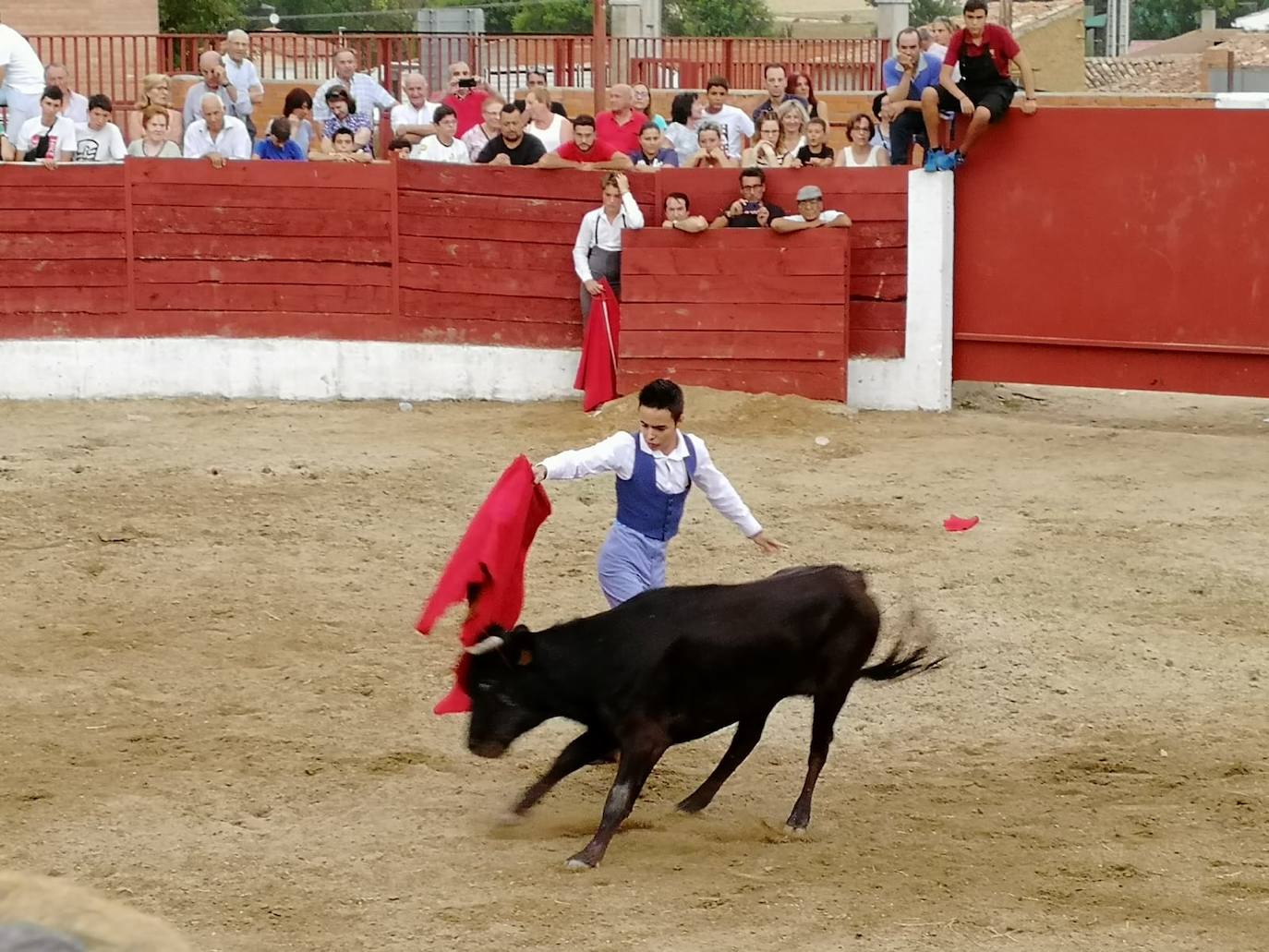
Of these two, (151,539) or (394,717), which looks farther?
(151,539)

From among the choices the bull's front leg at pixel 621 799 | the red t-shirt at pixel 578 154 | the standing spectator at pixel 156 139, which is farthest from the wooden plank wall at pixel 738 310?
the bull's front leg at pixel 621 799

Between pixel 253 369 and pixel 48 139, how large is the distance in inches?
79.3

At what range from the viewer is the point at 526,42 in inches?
763

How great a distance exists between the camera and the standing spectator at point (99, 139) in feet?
39.7

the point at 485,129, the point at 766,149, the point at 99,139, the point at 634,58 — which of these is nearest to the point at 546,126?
the point at 485,129

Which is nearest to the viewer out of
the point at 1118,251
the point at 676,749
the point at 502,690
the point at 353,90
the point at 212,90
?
the point at 502,690

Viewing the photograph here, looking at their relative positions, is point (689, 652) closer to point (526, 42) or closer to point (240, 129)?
point (240, 129)

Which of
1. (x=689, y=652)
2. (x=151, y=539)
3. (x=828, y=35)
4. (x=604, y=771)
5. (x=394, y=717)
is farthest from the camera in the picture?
(x=828, y=35)

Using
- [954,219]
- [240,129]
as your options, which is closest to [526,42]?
[240,129]

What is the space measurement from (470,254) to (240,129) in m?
1.76

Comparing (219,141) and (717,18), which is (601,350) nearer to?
(219,141)

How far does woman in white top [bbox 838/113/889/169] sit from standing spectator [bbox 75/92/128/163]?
4.67m

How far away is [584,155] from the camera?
11.6 m

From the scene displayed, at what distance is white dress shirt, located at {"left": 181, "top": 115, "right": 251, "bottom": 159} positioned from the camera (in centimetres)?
1209
